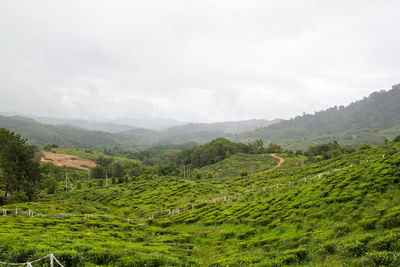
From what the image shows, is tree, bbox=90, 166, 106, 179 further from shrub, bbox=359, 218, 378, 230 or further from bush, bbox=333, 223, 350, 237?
shrub, bbox=359, 218, 378, 230

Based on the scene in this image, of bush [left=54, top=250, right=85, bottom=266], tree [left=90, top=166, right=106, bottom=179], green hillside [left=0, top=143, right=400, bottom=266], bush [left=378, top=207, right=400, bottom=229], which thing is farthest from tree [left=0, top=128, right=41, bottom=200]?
tree [left=90, top=166, right=106, bottom=179]

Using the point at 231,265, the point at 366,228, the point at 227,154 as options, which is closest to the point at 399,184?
the point at 366,228

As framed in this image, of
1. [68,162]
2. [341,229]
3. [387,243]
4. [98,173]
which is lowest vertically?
[98,173]

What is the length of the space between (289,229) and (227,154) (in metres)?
106

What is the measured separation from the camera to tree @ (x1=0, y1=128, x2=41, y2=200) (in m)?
43.3

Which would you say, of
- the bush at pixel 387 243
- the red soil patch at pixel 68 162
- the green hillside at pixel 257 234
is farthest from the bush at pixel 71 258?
the red soil patch at pixel 68 162

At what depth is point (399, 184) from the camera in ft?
58.7

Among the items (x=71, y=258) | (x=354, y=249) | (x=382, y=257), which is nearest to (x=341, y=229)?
(x=354, y=249)

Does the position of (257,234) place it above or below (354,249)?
below

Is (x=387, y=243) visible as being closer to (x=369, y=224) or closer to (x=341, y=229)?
(x=369, y=224)

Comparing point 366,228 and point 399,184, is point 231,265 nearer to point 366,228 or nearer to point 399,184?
point 366,228

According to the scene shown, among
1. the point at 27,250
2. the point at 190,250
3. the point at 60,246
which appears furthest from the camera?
the point at 190,250

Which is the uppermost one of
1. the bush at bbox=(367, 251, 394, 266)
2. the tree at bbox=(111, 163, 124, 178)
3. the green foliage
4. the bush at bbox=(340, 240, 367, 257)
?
the bush at bbox=(367, 251, 394, 266)

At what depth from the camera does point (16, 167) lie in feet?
145
